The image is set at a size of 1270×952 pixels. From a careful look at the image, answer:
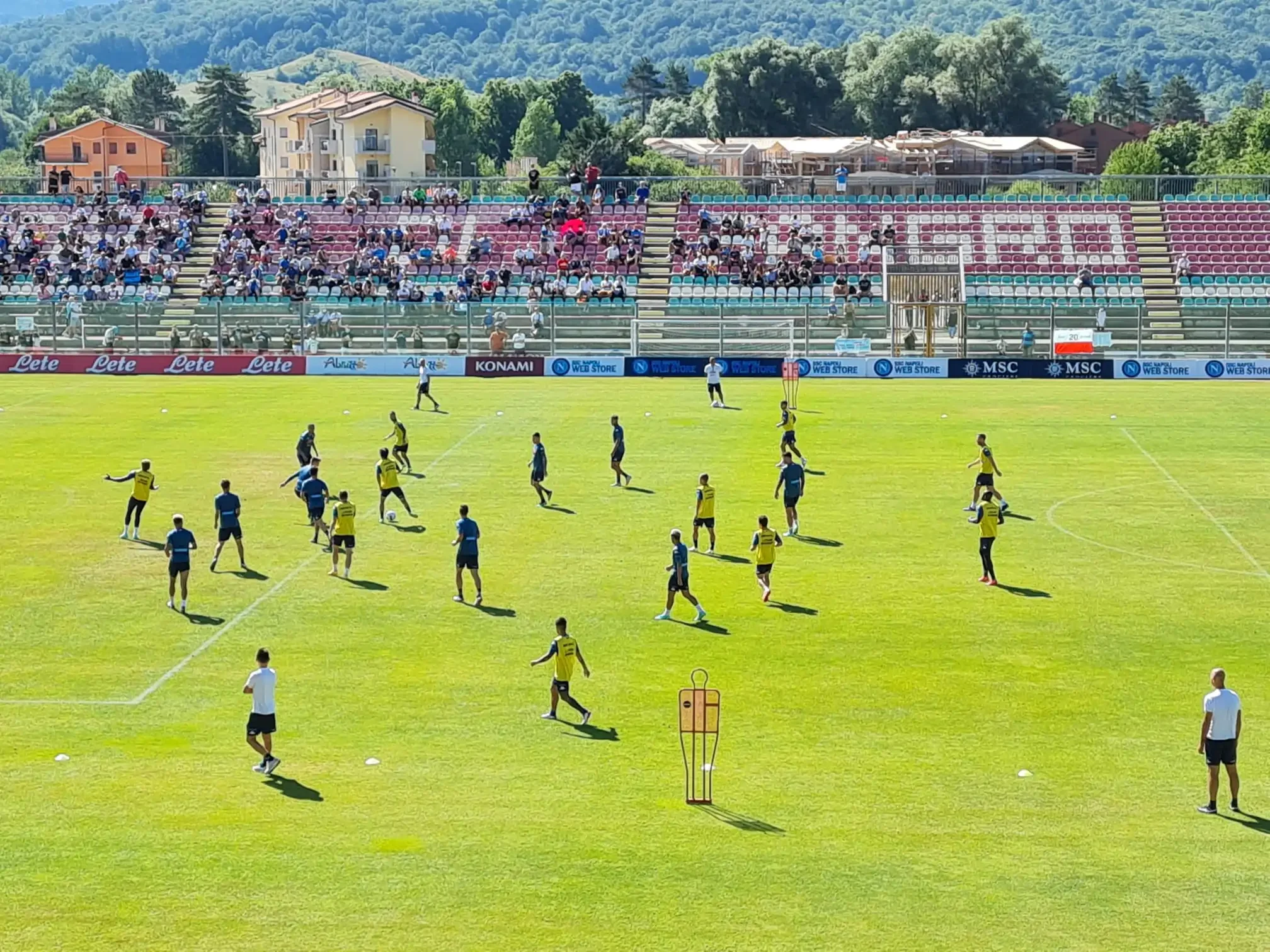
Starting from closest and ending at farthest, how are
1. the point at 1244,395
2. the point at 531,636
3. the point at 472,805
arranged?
1. the point at 472,805
2. the point at 531,636
3. the point at 1244,395

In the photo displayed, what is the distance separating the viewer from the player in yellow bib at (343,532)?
98.5ft

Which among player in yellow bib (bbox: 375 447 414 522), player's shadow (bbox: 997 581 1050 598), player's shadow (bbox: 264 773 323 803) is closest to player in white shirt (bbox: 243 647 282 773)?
player's shadow (bbox: 264 773 323 803)

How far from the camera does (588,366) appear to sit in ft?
210

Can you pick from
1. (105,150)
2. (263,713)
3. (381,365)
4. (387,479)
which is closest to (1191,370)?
(381,365)

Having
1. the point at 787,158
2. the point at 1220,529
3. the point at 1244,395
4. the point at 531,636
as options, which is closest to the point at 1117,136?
the point at 787,158

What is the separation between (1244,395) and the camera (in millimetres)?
57188

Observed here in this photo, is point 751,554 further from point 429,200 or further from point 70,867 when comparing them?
point 429,200

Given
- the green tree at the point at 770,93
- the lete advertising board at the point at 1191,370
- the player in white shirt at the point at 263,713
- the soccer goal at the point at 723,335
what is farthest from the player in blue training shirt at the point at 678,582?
the green tree at the point at 770,93

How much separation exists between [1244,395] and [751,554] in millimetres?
30913

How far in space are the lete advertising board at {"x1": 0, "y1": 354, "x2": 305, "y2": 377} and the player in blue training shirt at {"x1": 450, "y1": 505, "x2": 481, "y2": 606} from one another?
127 ft

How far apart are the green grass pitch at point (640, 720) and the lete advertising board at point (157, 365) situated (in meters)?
22.9

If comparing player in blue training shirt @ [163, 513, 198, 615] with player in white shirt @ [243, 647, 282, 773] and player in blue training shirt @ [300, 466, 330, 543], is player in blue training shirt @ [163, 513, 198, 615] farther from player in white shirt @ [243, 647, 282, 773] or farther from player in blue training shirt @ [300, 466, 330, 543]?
player in white shirt @ [243, 647, 282, 773]

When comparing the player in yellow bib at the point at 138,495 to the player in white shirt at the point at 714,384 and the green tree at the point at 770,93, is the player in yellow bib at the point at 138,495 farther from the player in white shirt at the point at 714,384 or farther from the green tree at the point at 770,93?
the green tree at the point at 770,93

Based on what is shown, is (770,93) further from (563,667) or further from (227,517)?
(563,667)
